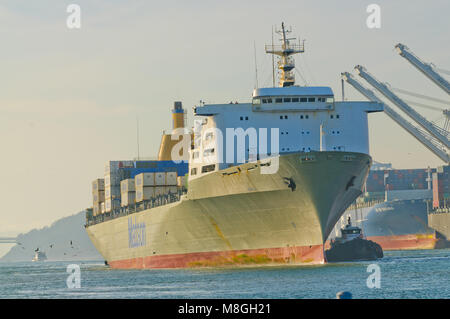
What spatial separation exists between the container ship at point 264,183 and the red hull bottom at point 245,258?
53 millimetres

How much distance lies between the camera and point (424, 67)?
99.1 meters

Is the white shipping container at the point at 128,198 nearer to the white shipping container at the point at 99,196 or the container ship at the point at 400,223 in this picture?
the white shipping container at the point at 99,196

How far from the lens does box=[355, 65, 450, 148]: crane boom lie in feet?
336

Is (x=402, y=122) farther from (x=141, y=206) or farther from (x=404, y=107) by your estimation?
(x=141, y=206)

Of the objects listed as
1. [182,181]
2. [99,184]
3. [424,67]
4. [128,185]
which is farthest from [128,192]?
[424,67]

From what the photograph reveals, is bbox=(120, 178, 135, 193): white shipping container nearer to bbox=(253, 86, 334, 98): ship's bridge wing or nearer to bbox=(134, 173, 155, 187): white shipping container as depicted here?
bbox=(134, 173, 155, 187): white shipping container

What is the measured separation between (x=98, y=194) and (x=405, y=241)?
6826 cm

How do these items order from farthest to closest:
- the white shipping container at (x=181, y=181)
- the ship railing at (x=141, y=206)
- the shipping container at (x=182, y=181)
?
1. the white shipping container at (x=181, y=181)
2. the shipping container at (x=182, y=181)
3. the ship railing at (x=141, y=206)

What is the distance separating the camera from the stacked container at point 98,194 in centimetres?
7344

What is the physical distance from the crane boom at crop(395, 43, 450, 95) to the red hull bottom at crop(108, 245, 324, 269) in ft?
176

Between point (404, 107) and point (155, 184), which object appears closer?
point (155, 184)

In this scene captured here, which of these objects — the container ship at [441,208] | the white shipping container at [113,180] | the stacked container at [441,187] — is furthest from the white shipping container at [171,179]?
the stacked container at [441,187]

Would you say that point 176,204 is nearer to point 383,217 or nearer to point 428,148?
point 428,148
